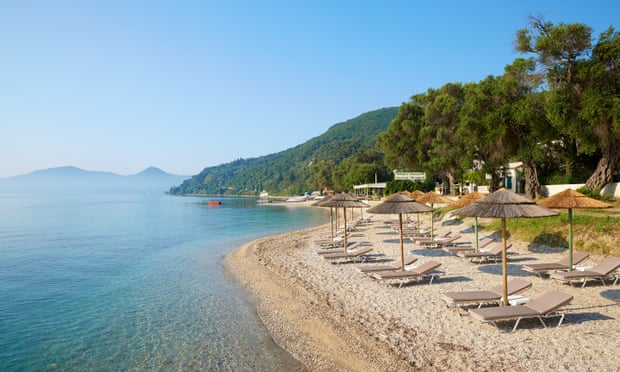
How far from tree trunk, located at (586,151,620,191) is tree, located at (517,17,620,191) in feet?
0.15

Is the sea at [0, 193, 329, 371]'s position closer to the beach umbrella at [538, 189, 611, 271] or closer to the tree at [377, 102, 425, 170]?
the beach umbrella at [538, 189, 611, 271]

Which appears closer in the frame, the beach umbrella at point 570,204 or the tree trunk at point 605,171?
the beach umbrella at point 570,204

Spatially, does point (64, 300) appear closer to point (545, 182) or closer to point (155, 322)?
point (155, 322)

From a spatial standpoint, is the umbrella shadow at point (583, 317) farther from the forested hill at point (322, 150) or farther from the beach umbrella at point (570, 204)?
the forested hill at point (322, 150)

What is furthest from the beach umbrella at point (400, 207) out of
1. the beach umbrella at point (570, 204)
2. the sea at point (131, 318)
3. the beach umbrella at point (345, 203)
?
the sea at point (131, 318)

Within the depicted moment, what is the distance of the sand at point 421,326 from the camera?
20.0ft

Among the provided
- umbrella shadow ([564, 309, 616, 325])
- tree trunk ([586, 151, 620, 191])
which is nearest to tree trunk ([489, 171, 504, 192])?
tree trunk ([586, 151, 620, 191])

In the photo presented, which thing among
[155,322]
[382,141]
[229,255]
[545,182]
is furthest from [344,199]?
[382,141]

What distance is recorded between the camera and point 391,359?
6.51m

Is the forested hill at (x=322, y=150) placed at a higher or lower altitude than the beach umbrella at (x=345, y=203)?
higher

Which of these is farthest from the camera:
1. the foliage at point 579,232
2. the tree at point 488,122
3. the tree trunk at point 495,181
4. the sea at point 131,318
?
the tree trunk at point 495,181

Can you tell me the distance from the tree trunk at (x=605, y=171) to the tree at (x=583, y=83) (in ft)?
0.15

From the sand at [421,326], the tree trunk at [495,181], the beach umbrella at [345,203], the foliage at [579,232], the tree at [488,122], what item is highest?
the tree at [488,122]

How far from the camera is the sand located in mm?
6090
